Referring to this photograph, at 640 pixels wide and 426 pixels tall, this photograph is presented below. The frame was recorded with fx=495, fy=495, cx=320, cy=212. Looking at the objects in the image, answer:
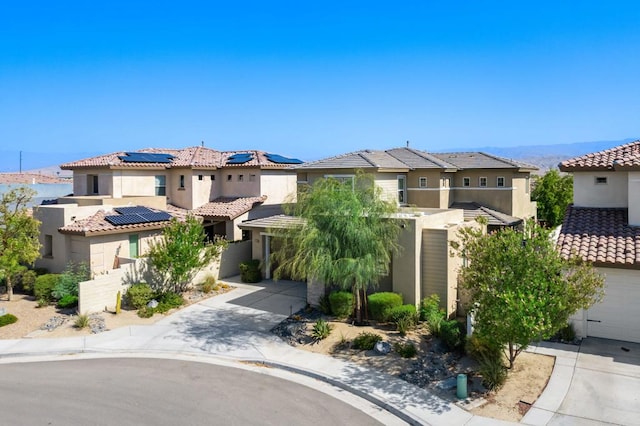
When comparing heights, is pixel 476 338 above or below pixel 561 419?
above

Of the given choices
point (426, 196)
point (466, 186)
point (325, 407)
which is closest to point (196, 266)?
point (325, 407)

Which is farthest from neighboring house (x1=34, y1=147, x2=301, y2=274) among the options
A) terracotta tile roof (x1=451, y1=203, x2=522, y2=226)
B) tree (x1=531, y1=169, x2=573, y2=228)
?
tree (x1=531, y1=169, x2=573, y2=228)

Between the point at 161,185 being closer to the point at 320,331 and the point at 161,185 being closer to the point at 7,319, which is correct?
the point at 7,319

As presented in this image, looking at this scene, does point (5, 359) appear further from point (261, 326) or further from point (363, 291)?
point (363, 291)

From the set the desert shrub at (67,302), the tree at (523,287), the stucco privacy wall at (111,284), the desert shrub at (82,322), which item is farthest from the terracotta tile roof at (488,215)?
the desert shrub at (67,302)

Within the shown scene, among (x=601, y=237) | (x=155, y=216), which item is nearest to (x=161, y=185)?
(x=155, y=216)

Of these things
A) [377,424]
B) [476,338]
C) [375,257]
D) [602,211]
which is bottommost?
[377,424]

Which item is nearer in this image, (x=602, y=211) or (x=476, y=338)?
(x=476, y=338)

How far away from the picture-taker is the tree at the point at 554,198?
4153cm

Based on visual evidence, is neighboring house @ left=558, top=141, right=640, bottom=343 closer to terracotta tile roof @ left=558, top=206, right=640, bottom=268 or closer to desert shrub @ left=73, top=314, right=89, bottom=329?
terracotta tile roof @ left=558, top=206, right=640, bottom=268

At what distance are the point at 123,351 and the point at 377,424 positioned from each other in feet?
30.8

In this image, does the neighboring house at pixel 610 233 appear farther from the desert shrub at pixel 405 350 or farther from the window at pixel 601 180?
the desert shrub at pixel 405 350

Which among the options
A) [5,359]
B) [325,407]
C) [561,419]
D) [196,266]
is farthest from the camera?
[196,266]

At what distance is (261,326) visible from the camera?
18750 millimetres
